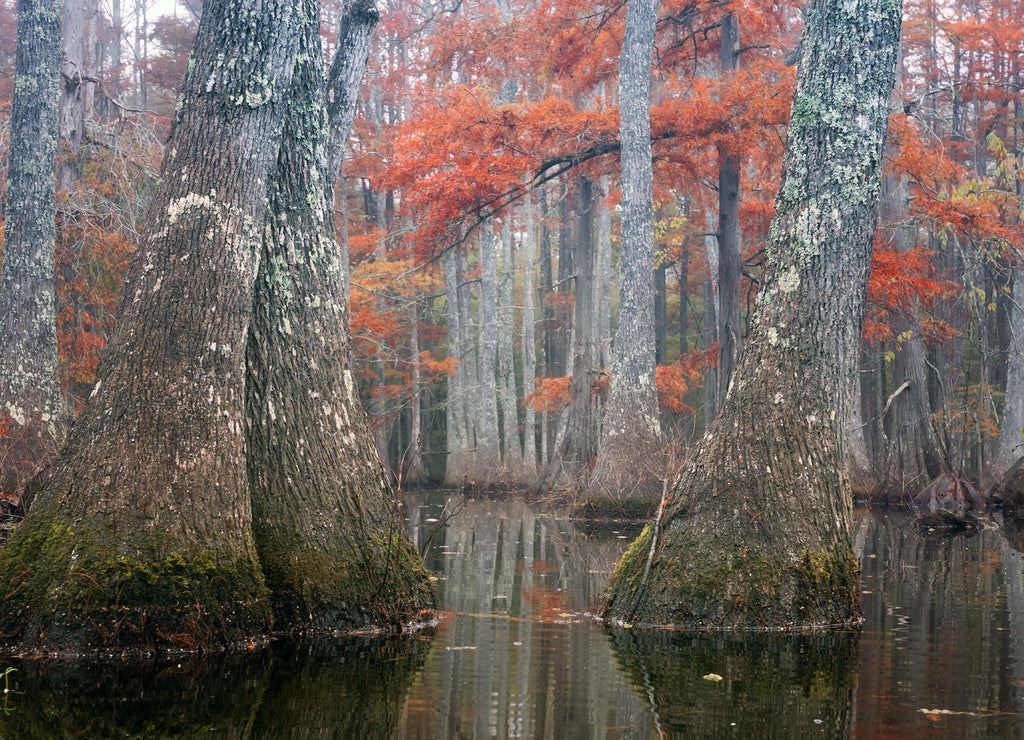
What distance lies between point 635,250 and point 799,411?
937 centimetres

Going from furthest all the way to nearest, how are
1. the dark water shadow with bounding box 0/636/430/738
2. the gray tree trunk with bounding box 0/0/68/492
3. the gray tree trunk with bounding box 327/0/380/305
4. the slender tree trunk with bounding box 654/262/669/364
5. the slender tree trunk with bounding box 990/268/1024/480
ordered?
the slender tree trunk with bounding box 654/262/669/364 → the slender tree trunk with bounding box 990/268/1024/480 → the gray tree trunk with bounding box 0/0/68/492 → the gray tree trunk with bounding box 327/0/380/305 → the dark water shadow with bounding box 0/636/430/738

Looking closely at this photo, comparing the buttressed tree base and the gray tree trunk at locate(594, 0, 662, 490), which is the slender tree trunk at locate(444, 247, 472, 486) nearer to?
the gray tree trunk at locate(594, 0, 662, 490)

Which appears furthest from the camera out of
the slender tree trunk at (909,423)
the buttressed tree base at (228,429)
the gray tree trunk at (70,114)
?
the slender tree trunk at (909,423)

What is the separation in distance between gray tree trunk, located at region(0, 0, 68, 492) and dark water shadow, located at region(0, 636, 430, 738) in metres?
6.33

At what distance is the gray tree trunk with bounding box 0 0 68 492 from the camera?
992 centimetres

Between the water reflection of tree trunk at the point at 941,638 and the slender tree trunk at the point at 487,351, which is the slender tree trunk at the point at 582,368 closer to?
the slender tree trunk at the point at 487,351

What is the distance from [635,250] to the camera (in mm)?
14602

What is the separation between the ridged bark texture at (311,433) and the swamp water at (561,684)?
329 mm

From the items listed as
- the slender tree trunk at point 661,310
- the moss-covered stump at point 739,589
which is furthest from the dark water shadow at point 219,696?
the slender tree trunk at point 661,310

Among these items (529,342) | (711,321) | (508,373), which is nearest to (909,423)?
(711,321)

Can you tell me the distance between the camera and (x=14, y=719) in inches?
131

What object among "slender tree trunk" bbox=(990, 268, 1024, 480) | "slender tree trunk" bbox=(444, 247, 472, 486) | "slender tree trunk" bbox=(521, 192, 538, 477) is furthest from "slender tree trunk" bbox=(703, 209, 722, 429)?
"slender tree trunk" bbox=(444, 247, 472, 486)

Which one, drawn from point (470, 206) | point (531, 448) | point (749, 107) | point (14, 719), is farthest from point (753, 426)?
point (531, 448)

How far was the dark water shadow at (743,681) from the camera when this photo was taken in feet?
11.3
